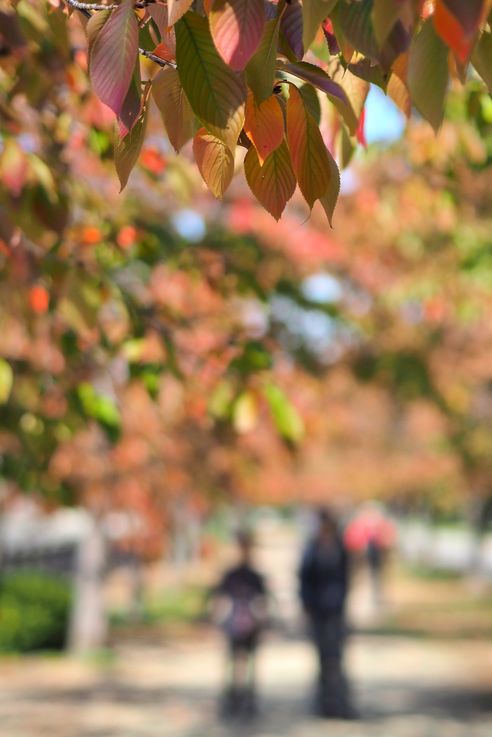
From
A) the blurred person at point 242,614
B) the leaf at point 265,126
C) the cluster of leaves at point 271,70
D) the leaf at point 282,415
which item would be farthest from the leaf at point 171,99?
the blurred person at point 242,614

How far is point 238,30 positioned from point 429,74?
1.03ft

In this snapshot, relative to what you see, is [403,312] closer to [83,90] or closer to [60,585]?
[83,90]

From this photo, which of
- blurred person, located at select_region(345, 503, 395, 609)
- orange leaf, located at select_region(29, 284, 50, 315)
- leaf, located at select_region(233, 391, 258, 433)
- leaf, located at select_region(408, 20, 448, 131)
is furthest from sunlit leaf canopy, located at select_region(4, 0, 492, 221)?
blurred person, located at select_region(345, 503, 395, 609)

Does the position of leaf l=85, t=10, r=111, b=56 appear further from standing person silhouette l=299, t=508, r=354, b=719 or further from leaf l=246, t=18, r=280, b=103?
standing person silhouette l=299, t=508, r=354, b=719

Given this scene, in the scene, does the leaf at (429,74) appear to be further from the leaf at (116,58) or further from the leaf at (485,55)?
the leaf at (116,58)

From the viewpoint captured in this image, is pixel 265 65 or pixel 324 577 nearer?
pixel 265 65

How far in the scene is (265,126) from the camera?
2.22m

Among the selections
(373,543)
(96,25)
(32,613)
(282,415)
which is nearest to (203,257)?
(282,415)

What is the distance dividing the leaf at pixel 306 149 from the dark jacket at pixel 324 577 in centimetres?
967

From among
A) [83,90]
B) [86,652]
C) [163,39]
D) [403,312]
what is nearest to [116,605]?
[86,652]

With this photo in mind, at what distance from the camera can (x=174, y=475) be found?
17594mm

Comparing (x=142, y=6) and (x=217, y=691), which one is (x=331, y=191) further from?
(x=217, y=691)

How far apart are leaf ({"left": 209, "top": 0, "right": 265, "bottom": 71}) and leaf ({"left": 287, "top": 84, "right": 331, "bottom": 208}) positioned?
0.29m

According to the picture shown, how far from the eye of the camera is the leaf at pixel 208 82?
205 cm
